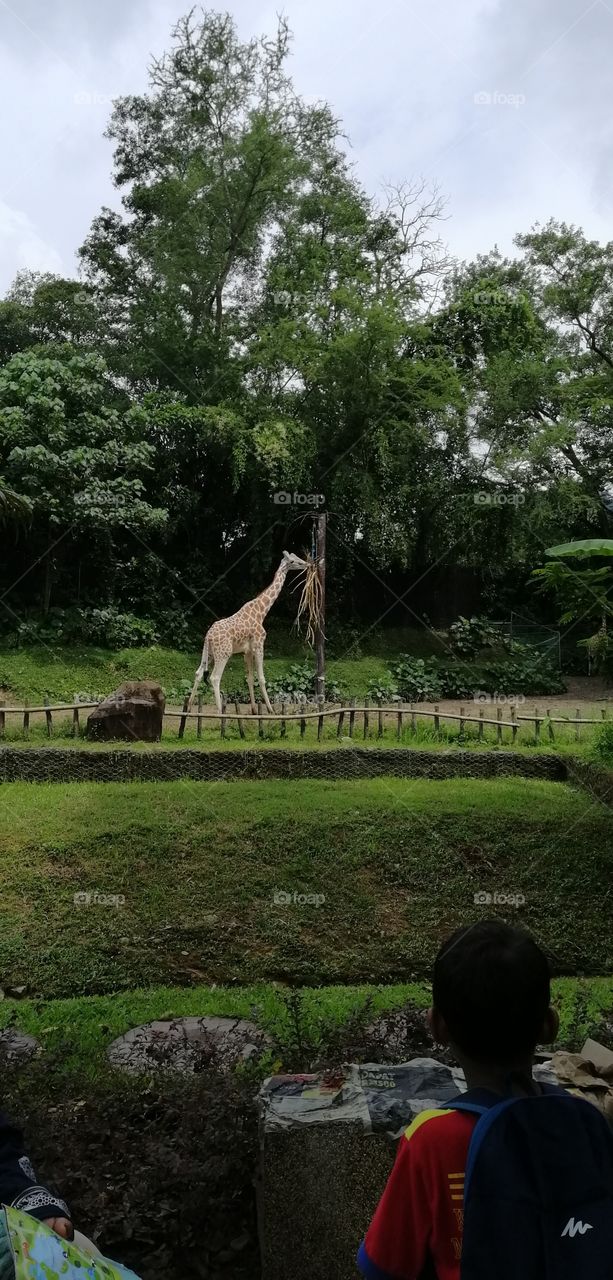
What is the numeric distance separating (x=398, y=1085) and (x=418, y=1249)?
73 cm

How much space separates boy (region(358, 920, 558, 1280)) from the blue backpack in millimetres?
57

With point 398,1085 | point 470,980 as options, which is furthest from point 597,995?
point 470,980

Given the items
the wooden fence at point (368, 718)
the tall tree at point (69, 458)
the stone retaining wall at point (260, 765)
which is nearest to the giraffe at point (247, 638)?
the wooden fence at point (368, 718)

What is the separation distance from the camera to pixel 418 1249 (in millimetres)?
1068

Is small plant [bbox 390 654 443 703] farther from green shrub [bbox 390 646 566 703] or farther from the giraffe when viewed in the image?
the giraffe

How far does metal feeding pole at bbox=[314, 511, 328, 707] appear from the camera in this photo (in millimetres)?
7297

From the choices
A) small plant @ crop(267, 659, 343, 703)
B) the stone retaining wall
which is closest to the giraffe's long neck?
small plant @ crop(267, 659, 343, 703)

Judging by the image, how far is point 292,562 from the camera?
7.74m

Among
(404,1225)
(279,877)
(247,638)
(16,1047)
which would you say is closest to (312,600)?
(247,638)

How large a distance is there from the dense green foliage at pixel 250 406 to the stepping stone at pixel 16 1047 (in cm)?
381

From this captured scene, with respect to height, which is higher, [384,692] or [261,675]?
[261,675]

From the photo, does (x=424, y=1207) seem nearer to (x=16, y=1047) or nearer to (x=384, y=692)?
(x=16, y=1047)

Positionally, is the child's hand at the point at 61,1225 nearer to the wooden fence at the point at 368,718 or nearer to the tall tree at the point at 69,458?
the wooden fence at the point at 368,718

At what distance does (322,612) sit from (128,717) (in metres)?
1.96
